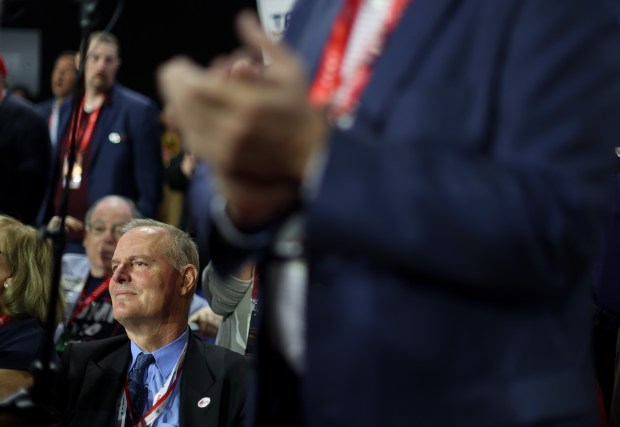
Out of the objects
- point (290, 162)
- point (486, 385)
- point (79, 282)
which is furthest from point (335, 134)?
point (79, 282)

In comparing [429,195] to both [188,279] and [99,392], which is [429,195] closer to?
[99,392]

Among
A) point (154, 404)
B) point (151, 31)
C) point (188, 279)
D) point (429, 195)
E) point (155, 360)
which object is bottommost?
point (154, 404)

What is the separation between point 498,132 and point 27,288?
292cm

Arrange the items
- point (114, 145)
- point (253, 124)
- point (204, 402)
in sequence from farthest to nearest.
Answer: point (114, 145)
point (204, 402)
point (253, 124)

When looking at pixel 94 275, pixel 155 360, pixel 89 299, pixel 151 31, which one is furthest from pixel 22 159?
pixel 151 31

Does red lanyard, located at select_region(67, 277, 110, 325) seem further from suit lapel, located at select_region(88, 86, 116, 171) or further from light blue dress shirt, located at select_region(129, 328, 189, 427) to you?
suit lapel, located at select_region(88, 86, 116, 171)

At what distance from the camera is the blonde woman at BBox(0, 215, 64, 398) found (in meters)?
3.38

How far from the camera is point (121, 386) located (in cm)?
320

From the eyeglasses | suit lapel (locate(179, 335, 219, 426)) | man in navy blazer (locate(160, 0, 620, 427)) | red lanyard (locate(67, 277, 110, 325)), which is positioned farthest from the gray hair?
man in navy blazer (locate(160, 0, 620, 427))

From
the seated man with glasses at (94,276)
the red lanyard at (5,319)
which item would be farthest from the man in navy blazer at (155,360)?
the seated man with glasses at (94,276)

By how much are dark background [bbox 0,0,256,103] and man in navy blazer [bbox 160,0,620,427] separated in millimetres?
7689

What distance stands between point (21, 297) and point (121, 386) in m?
0.66

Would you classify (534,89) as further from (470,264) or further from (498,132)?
(470,264)

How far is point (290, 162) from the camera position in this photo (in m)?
0.94
